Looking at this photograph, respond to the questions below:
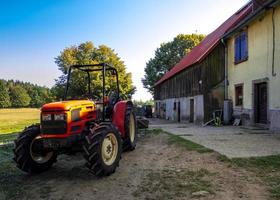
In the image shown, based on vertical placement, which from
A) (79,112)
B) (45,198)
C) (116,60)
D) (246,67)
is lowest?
(45,198)

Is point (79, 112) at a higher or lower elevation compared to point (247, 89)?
lower

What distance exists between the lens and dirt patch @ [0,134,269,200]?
5520 mm

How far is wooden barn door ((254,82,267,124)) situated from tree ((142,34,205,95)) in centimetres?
3538

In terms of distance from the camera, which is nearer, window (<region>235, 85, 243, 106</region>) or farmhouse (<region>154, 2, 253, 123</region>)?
window (<region>235, 85, 243, 106</region>)

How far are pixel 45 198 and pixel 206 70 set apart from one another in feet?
54.7

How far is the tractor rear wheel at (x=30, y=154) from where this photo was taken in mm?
7047

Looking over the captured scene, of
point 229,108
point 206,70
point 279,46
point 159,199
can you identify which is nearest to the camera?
point 159,199

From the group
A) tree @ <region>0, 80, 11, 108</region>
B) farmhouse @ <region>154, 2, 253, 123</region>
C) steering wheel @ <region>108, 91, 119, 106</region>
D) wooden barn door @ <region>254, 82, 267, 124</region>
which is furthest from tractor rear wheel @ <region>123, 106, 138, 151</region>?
tree @ <region>0, 80, 11, 108</region>

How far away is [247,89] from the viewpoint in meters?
17.2

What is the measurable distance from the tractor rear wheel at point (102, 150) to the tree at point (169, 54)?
1769 inches

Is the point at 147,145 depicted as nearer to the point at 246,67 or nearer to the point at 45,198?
the point at 45,198

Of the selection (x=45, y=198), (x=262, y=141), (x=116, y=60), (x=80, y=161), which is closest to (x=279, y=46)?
(x=262, y=141)

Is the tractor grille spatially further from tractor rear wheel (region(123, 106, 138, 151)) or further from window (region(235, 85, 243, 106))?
window (region(235, 85, 243, 106))

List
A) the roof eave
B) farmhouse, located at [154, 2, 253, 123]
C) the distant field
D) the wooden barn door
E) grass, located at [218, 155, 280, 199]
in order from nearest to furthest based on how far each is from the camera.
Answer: grass, located at [218, 155, 280, 199]
the roof eave
the wooden barn door
the distant field
farmhouse, located at [154, 2, 253, 123]
